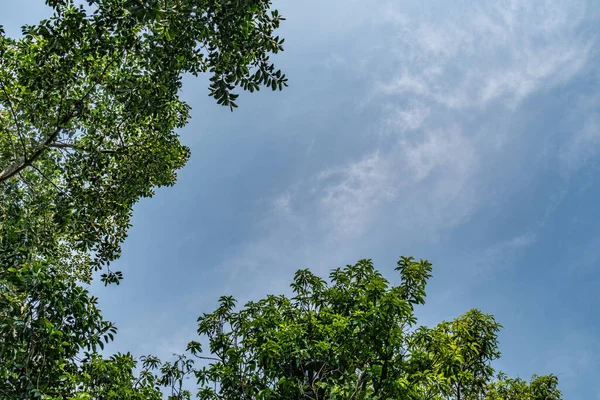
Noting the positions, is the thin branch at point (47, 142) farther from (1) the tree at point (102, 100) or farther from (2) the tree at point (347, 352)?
(2) the tree at point (347, 352)

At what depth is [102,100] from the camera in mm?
11359

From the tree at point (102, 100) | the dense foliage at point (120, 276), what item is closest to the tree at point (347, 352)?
the dense foliage at point (120, 276)

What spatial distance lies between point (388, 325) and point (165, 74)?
685 cm

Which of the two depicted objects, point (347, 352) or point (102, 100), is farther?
point (102, 100)

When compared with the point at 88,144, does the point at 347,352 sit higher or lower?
lower

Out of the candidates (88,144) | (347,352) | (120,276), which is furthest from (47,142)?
(347,352)

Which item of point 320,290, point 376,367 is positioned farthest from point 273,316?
point 376,367

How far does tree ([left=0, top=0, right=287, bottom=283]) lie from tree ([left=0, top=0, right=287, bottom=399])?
0.03 meters

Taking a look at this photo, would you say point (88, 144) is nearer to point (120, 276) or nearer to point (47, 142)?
point (47, 142)

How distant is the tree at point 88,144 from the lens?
22.5ft

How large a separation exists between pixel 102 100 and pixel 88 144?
1300 mm

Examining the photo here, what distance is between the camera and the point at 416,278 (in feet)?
29.1

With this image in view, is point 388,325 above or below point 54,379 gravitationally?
above

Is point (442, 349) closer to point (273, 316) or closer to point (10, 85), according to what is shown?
point (273, 316)
